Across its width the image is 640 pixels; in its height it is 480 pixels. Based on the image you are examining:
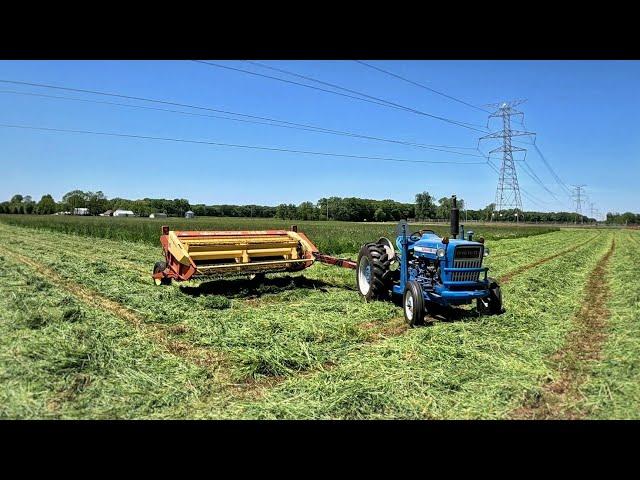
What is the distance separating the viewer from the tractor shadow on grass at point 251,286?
8790mm

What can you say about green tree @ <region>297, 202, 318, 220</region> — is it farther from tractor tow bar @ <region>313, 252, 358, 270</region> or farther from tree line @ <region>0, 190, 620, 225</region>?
tractor tow bar @ <region>313, 252, 358, 270</region>

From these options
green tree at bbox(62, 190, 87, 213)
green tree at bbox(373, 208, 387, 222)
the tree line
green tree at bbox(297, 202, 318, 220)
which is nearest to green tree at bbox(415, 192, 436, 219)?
the tree line

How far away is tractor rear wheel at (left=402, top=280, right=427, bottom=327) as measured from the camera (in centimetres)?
636

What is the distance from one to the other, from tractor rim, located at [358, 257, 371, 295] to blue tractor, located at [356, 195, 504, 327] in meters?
0.31

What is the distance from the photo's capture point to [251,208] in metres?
99.7

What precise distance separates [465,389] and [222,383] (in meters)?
2.36

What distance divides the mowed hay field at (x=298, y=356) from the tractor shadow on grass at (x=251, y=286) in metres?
0.09

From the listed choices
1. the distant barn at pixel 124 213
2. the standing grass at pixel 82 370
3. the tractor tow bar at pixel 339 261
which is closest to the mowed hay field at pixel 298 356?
the standing grass at pixel 82 370

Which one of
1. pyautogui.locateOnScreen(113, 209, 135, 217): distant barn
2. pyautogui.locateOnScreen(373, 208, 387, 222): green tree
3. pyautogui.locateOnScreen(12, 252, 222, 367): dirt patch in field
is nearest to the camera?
pyautogui.locateOnScreen(12, 252, 222, 367): dirt patch in field

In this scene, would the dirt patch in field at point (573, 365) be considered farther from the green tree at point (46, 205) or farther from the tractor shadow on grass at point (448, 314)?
the green tree at point (46, 205)

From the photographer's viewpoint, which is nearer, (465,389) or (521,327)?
(465,389)

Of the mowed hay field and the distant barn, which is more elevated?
the distant barn
